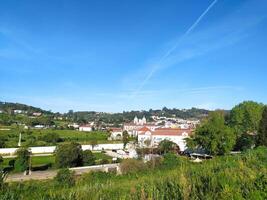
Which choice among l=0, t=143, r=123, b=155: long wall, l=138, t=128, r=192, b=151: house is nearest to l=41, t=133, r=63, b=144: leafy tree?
l=0, t=143, r=123, b=155: long wall

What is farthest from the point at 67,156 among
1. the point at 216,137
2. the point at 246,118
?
the point at 246,118

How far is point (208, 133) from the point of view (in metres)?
36.4

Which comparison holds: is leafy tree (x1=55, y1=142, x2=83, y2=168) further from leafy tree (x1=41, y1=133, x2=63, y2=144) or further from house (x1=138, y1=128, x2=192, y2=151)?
leafy tree (x1=41, y1=133, x2=63, y2=144)

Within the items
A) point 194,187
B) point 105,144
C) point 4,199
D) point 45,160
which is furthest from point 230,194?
point 105,144

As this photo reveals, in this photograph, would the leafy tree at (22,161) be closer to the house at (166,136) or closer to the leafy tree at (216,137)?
the leafy tree at (216,137)

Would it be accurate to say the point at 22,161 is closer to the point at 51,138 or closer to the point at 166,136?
the point at 51,138

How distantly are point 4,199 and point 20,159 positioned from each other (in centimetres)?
3653

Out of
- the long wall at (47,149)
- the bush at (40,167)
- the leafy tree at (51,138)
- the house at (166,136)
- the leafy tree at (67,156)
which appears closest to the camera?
the bush at (40,167)

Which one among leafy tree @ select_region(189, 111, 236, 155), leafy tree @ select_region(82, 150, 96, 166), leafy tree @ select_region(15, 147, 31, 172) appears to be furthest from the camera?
leafy tree @ select_region(82, 150, 96, 166)

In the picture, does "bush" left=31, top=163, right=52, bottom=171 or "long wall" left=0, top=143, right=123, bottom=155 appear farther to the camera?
"long wall" left=0, top=143, right=123, bottom=155

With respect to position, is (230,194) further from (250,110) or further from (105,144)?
(105,144)

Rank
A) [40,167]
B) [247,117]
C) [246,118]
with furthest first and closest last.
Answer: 1. [246,118]
2. [247,117]
3. [40,167]

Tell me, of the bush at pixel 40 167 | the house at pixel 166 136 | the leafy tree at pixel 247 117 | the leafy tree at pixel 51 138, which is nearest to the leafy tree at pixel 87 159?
the bush at pixel 40 167

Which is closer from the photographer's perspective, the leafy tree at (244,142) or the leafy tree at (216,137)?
the leafy tree at (216,137)
